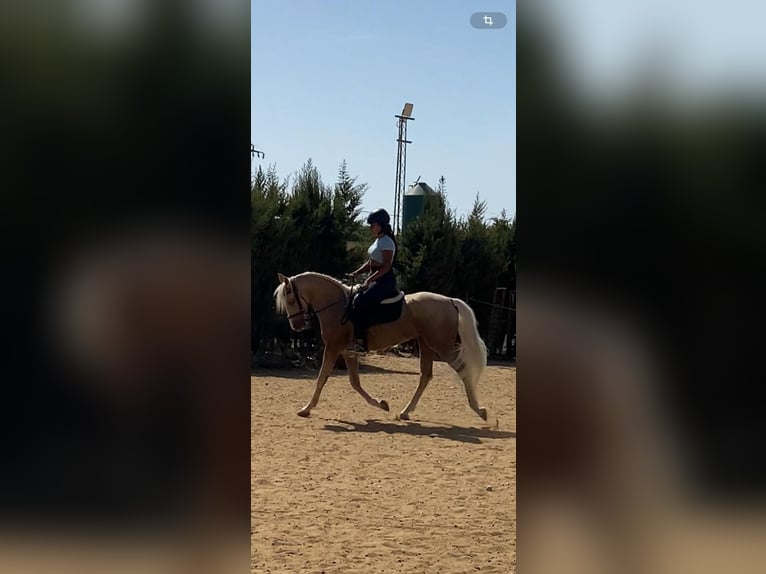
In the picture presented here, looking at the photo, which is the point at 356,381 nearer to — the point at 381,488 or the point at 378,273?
the point at 378,273

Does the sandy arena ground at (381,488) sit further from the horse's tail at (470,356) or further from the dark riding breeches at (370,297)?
the dark riding breeches at (370,297)

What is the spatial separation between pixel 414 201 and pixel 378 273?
356 inches

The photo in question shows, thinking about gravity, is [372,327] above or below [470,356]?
above

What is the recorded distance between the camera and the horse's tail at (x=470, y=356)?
7.70 m

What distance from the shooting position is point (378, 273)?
7695 mm

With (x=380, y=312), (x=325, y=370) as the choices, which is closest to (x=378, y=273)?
(x=380, y=312)

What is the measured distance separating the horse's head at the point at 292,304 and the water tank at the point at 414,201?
8.17 meters

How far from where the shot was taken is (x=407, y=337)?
26.5 ft

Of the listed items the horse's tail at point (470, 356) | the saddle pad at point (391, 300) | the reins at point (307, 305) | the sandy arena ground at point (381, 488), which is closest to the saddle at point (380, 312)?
the saddle pad at point (391, 300)
